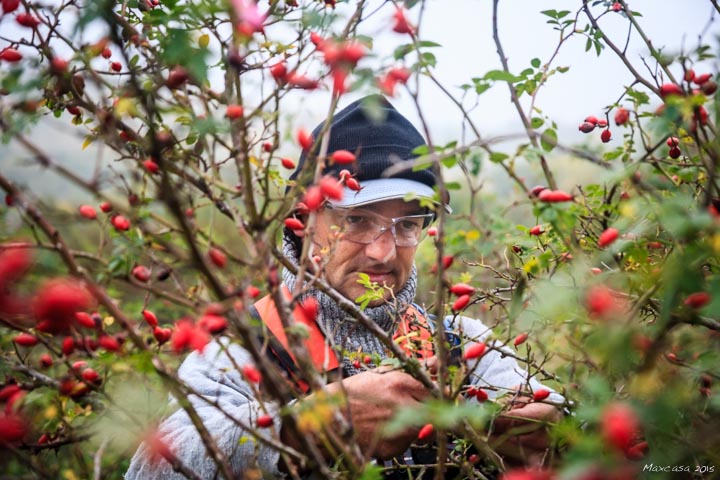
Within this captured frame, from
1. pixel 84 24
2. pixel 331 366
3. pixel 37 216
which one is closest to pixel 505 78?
pixel 84 24

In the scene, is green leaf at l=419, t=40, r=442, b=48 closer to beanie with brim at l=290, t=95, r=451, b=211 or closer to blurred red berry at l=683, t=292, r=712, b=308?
blurred red berry at l=683, t=292, r=712, b=308

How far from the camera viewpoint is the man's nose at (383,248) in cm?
215

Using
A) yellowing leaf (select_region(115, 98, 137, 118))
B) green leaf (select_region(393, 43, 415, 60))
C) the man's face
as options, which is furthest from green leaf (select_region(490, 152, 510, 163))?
the man's face

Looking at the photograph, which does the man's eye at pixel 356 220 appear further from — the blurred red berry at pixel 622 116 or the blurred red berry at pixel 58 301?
the blurred red berry at pixel 58 301

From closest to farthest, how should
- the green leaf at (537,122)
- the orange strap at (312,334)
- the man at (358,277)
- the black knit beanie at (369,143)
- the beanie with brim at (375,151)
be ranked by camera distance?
1. the green leaf at (537,122)
2. the man at (358,277)
3. the orange strap at (312,334)
4. the beanie with brim at (375,151)
5. the black knit beanie at (369,143)

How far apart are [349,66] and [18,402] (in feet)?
2.76

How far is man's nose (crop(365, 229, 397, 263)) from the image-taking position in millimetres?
2150

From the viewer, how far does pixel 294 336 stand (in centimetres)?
93

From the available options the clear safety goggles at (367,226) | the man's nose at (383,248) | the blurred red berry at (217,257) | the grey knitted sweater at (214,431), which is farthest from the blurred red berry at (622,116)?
the man's nose at (383,248)

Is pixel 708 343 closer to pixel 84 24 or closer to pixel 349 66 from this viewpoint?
pixel 349 66

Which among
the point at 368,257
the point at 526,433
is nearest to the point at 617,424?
the point at 526,433

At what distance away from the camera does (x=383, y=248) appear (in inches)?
85.5

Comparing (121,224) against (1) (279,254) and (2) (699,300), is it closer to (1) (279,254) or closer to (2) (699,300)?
(1) (279,254)

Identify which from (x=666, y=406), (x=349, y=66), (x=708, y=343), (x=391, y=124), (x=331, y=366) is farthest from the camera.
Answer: (x=391, y=124)
